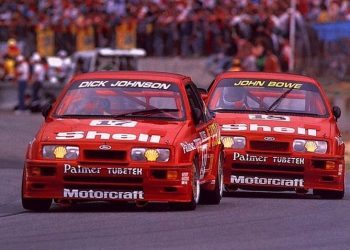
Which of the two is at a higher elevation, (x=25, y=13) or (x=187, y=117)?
(x=187, y=117)

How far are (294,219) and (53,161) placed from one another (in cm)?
208

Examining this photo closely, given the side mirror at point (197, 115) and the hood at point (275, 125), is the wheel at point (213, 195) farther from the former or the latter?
the hood at point (275, 125)

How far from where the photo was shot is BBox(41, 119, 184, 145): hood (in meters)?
11.5

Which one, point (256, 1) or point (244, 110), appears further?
point (256, 1)

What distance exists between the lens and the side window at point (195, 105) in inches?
486

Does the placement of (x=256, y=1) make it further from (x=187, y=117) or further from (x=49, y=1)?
(x=187, y=117)

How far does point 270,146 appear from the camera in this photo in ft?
46.3

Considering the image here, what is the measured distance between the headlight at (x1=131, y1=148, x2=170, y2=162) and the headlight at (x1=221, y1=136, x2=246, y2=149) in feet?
8.97

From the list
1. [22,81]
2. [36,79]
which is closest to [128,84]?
[22,81]

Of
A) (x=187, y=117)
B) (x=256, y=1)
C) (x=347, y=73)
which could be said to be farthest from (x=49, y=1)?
(x=187, y=117)

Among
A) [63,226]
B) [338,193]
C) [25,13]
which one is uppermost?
[63,226]

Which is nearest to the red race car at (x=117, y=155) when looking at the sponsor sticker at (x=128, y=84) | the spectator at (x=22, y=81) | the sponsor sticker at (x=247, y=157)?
the sponsor sticker at (x=128, y=84)

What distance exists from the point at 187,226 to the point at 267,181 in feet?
12.0

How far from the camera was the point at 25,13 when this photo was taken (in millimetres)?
40281
